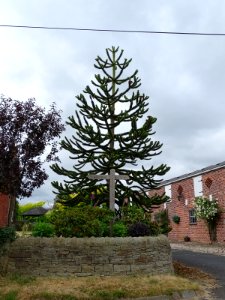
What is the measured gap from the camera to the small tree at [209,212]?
76.5ft

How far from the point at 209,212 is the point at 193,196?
11.5 ft

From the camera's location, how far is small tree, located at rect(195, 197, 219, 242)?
23312 mm

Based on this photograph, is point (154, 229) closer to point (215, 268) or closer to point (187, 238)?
point (215, 268)

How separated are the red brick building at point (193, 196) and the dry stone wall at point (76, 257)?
14653 millimetres

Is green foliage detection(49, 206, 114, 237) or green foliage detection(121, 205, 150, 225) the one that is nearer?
green foliage detection(49, 206, 114, 237)

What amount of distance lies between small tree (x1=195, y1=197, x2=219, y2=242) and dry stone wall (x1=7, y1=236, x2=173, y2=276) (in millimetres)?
14262

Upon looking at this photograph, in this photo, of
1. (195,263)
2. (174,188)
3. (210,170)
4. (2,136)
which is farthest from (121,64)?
(174,188)

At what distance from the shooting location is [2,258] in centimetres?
948

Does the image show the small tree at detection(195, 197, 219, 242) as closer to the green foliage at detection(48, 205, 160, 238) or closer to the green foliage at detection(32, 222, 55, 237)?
the green foliage at detection(48, 205, 160, 238)

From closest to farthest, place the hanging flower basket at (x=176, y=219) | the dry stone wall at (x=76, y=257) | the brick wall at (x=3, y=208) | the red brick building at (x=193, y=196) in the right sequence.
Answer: the dry stone wall at (x=76, y=257) < the brick wall at (x=3, y=208) < the red brick building at (x=193, y=196) < the hanging flower basket at (x=176, y=219)

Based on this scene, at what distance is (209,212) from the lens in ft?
76.2

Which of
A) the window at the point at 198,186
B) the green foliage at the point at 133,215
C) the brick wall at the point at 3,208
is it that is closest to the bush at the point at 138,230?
the green foliage at the point at 133,215

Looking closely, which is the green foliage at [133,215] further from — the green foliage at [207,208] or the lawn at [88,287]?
the green foliage at [207,208]

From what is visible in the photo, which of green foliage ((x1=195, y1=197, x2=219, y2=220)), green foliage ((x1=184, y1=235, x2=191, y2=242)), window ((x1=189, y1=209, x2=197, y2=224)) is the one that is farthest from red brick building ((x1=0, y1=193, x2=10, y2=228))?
green foliage ((x1=184, y1=235, x2=191, y2=242))
